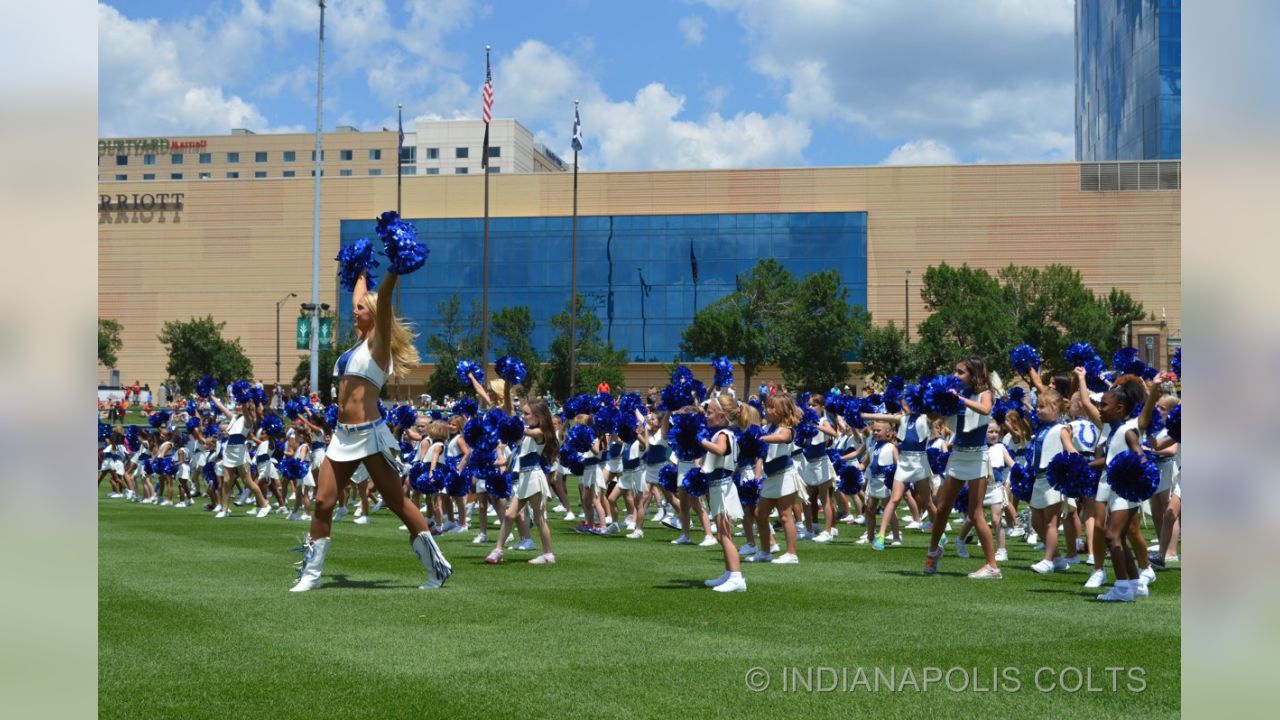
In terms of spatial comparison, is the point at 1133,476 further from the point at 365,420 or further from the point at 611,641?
the point at 365,420

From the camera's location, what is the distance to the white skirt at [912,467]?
1473cm

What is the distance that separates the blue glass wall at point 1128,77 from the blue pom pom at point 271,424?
210 feet

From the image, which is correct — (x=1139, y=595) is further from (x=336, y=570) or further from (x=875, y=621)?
(x=336, y=570)

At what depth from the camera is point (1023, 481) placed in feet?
40.9

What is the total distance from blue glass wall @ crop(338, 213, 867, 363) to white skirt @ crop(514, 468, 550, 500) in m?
67.0

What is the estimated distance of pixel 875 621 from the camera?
8.49m

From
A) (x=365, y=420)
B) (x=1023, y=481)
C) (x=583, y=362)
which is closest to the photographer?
(x=365, y=420)

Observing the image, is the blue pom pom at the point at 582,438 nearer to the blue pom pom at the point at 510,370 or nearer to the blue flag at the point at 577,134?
the blue pom pom at the point at 510,370

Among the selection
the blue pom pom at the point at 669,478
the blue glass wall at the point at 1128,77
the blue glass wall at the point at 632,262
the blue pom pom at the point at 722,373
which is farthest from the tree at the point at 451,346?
the blue pom pom at the point at 722,373

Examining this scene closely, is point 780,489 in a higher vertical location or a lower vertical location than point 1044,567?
higher

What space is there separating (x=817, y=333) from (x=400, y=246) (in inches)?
2248

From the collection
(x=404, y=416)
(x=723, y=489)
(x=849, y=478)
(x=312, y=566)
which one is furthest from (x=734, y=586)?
(x=404, y=416)

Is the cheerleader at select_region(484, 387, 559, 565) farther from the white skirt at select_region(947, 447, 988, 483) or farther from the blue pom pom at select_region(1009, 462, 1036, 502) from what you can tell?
the blue pom pom at select_region(1009, 462, 1036, 502)
